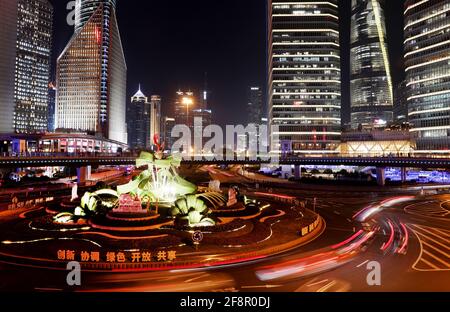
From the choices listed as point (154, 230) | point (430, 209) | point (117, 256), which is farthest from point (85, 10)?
point (430, 209)

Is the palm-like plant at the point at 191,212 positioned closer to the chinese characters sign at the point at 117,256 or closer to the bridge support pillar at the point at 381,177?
the chinese characters sign at the point at 117,256

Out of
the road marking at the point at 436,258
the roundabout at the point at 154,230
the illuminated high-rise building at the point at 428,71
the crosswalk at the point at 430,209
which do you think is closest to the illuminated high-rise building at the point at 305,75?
the illuminated high-rise building at the point at 428,71

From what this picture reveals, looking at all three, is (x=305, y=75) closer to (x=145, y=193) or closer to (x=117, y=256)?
(x=145, y=193)

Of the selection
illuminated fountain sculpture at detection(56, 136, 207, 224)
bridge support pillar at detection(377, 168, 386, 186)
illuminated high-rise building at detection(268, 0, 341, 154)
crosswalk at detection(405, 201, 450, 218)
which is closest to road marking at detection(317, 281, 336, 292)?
illuminated fountain sculpture at detection(56, 136, 207, 224)

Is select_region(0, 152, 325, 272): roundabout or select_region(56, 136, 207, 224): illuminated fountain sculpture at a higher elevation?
select_region(56, 136, 207, 224): illuminated fountain sculpture

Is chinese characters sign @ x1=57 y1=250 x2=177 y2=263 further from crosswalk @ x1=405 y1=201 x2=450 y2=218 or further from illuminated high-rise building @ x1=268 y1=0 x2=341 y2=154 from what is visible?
illuminated high-rise building @ x1=268 y1=0 x2=341 y2=154

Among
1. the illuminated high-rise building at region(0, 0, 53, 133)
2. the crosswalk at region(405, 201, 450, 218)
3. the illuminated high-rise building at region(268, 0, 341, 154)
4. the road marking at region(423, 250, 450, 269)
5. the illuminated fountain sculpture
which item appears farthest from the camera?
the illuminated high-rise building at region(0, 0, 53, 133)
